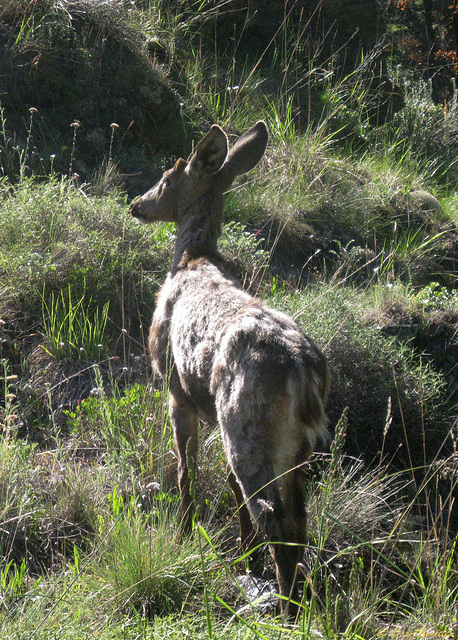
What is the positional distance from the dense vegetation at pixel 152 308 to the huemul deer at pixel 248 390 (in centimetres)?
26

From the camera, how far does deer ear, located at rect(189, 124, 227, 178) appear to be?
5.55 meters

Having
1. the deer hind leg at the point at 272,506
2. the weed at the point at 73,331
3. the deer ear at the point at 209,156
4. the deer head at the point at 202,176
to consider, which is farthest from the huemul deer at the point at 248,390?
the weed at the point at 73,331

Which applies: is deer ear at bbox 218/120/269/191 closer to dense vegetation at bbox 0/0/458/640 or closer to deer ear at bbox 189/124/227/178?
deer ear at bbox 189/124/227/178

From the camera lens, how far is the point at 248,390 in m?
3.72

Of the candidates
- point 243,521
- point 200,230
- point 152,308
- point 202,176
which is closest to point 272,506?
point 243,521

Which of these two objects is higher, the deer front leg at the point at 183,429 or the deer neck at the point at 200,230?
the deer neck at the point at 200,230

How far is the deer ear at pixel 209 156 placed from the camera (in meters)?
5.55

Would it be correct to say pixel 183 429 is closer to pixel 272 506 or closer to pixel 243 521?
pixel 243 521

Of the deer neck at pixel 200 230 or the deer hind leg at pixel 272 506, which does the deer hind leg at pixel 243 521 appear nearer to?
the deer hind leg at pixel 272 506

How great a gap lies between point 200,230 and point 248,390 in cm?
219

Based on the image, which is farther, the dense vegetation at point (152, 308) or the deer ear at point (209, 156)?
the deer ear at point (209, 156)

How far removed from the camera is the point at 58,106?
30.2 feet

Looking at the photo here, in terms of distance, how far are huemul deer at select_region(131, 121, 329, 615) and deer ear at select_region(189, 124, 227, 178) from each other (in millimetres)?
183

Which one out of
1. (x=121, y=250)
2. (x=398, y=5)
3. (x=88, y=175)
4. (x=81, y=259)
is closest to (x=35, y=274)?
(x=81, y=259)
